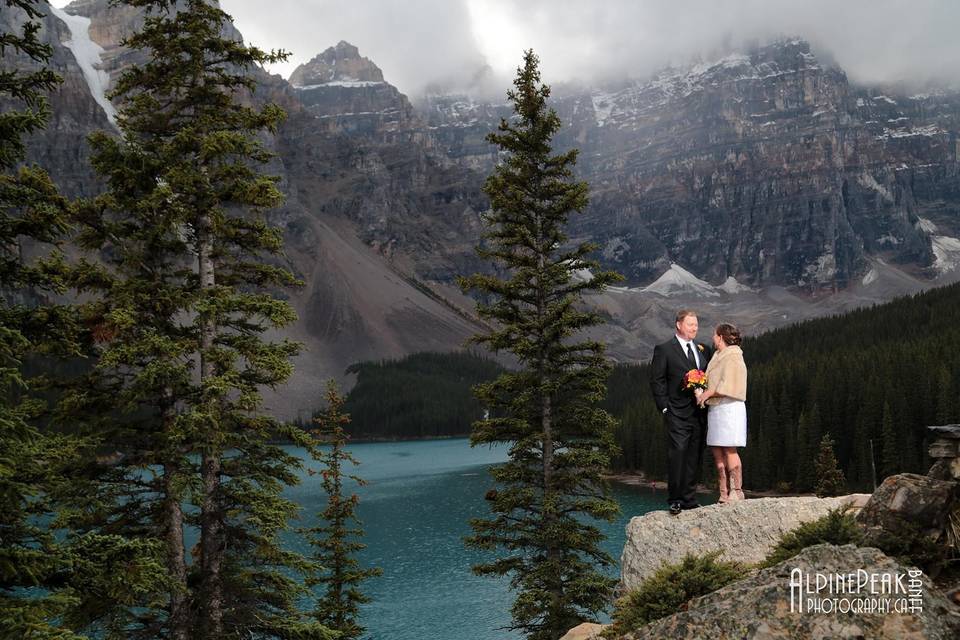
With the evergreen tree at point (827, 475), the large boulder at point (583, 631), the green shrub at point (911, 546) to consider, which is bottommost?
the evergreen tree at point (827, 475)

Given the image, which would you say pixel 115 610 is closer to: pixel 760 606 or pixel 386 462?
pixel 760 606

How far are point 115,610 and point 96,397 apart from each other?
12.2ft

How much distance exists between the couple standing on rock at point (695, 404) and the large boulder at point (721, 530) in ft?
1.09

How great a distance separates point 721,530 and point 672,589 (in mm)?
4813

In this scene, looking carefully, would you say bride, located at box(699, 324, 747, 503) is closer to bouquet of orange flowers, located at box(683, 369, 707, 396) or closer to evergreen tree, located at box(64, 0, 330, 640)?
bouquet of orange flowers, located at box(683, 369, 707, 396)

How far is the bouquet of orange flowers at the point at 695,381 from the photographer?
13.3m

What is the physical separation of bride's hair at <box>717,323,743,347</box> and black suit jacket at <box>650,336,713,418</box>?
800 mm

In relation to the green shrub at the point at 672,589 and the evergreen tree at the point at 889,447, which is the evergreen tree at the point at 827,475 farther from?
the green shrub at the point at 672,589

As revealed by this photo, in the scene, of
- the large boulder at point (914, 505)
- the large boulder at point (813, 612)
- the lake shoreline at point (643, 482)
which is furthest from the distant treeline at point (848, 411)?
the large boulder at point (813, 612)

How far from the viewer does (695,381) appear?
13.3 meters

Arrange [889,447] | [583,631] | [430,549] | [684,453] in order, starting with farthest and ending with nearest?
1. [889,447]
2. [430,549]
3. [684,453]
4. [583,631]

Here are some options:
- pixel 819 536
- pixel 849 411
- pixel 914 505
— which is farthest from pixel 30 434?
pixel 849 411

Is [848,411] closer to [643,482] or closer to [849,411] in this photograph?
[849,411]

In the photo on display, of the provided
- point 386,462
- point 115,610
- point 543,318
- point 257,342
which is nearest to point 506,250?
point 543,318
